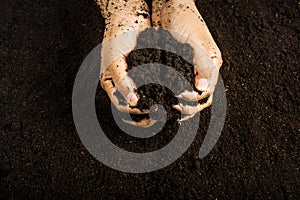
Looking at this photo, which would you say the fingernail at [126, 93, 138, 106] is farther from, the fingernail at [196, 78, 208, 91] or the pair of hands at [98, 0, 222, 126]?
the fingernail at [196, 78, 208, 91]

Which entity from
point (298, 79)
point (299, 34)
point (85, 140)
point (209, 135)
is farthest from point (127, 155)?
point (299, 34)

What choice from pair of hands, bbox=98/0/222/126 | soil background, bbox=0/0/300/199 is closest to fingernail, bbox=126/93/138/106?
pair of hands, bbox=98/0/222/126

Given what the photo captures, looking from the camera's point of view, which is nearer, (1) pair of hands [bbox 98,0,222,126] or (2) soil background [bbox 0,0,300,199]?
(1) pair of hands [bbox 98,0,222,126]

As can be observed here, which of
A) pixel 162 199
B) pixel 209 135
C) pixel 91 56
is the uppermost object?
pixel 91 56

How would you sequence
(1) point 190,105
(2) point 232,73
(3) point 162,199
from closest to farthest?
(1) point 190,105 → (3) point 162,199 → (2) point 232,73

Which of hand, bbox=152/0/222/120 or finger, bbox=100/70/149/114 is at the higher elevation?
hand, bbox=152/0/222/120

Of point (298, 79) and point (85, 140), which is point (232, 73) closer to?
point (298, 79)

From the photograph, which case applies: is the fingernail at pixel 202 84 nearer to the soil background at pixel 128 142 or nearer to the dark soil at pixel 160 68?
the dark soil at pixel 160 68

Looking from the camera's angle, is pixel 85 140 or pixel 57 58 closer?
pixel 85 140
